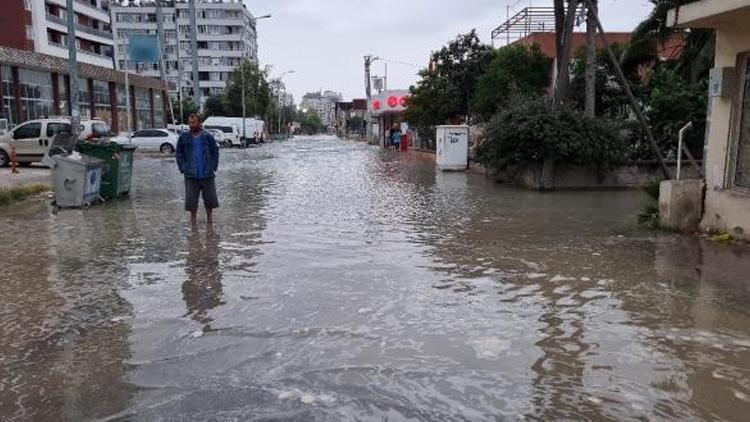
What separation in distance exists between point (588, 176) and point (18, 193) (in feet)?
42.8

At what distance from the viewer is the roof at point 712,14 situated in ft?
27.0

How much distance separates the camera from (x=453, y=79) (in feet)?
112

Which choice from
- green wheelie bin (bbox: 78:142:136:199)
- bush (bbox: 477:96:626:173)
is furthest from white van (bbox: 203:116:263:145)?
bush (bbox: 477:96:626:173)

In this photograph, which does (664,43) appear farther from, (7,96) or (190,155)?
(7,96)

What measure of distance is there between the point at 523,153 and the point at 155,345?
1311cm

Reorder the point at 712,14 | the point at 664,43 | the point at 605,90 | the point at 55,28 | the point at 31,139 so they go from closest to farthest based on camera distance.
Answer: the point at 712,14 → the point at 605,90 → the point at 664,43 → the point at 31,139 → the point at 55,28

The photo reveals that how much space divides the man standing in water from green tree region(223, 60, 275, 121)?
199ft

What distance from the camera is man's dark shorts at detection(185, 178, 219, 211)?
35.3 ft

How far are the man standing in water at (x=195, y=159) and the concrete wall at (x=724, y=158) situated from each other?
7.17 m

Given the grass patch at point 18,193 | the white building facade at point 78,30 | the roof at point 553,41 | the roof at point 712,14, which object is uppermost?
the white building facade at point 78,30

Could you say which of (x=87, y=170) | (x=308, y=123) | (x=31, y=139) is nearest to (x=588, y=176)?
(x=87, y=170)

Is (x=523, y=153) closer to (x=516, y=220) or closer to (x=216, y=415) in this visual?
(x=516, y=220)

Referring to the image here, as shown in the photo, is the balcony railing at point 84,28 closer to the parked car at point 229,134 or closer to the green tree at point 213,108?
the green tree at point 213,108

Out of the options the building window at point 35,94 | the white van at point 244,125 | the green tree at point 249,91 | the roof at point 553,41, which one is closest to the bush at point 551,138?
the roof at point 553,41
